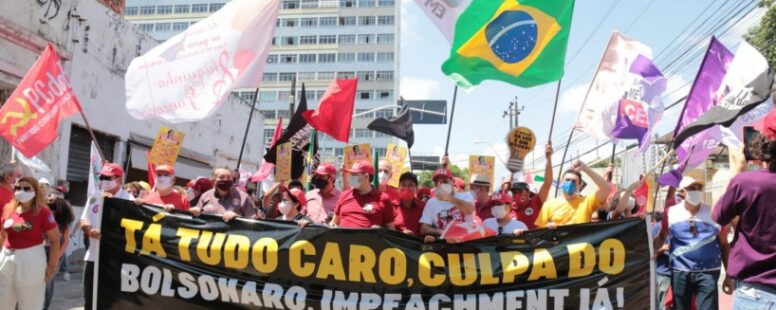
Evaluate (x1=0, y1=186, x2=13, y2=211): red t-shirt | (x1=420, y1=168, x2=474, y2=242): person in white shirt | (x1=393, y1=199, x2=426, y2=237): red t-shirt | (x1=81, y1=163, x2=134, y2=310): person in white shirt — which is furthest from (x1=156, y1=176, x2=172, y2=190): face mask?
(x1=420, y1=168, x2=474, y2=242): person in white shirt

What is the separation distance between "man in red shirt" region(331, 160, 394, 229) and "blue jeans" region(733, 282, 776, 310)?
A: 3.27 m

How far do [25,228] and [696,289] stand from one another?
606 cm

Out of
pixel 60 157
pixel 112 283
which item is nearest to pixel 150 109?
pixel 112 283

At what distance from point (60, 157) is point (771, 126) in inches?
475

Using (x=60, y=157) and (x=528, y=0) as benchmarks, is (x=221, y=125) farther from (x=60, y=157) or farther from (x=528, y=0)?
(x=528, y=0)

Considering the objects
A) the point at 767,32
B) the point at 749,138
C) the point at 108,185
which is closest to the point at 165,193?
the point at 108,185

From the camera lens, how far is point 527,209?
6.97 m

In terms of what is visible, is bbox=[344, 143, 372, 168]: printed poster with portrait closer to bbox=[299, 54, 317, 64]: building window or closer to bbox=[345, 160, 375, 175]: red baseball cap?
bbox=[345, 160, 375, 175]: red baseball cap

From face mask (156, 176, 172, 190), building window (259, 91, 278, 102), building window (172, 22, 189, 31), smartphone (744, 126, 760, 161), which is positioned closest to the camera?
smartphone (744, 126, 760, 161)

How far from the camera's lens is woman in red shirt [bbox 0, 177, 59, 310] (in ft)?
18.5

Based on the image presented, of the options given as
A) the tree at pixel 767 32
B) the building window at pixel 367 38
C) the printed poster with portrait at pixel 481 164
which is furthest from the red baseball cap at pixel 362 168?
the building window at pixel 367 38

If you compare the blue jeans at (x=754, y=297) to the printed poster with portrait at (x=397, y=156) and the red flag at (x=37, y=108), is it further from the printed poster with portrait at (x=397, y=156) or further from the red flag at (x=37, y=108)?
the printed poster with portrait at (x=397, y=156)

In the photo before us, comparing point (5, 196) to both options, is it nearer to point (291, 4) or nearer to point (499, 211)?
point (499, 211)

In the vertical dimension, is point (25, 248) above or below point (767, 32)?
below
